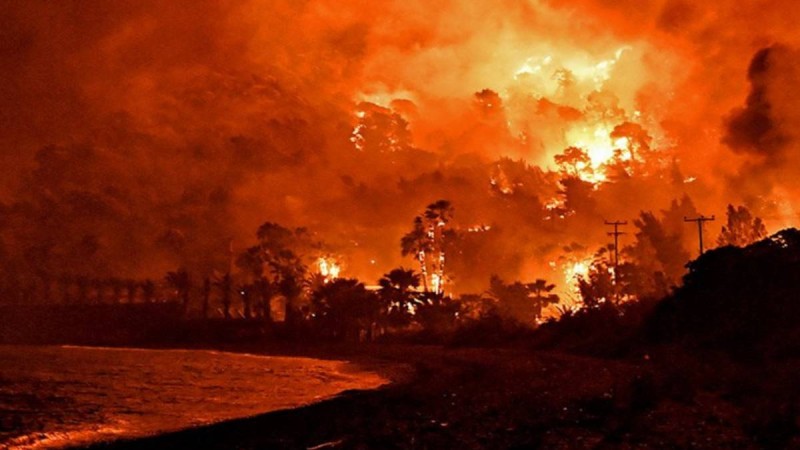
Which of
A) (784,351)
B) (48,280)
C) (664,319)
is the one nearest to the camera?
(784,351)

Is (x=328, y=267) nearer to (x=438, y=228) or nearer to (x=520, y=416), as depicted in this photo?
(x=438, y=228)

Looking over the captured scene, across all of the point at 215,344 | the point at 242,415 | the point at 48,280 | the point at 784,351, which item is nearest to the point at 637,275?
the point at 215,344

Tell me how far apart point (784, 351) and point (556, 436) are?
18.0m

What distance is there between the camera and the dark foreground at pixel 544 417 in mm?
18375

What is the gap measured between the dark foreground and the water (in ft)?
8.89

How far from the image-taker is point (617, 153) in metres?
176

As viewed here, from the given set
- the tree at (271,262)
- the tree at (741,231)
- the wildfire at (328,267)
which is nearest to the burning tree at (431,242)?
the tree at (271,262)

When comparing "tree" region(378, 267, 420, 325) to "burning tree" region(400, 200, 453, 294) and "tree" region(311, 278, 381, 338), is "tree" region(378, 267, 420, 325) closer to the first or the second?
"tree" region(311, 278, 381, 338)

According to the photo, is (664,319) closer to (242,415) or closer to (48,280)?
(242,415)

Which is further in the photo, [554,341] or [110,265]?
[110,265]

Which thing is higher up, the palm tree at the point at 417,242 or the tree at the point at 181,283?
the palm tree at the point at 417,242

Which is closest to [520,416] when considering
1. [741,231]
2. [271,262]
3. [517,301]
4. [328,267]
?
[517,301]

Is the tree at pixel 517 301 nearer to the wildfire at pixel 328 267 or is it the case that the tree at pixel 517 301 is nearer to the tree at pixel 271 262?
the tree at pixel 271 262

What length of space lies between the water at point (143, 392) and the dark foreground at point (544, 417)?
8.89 ft
